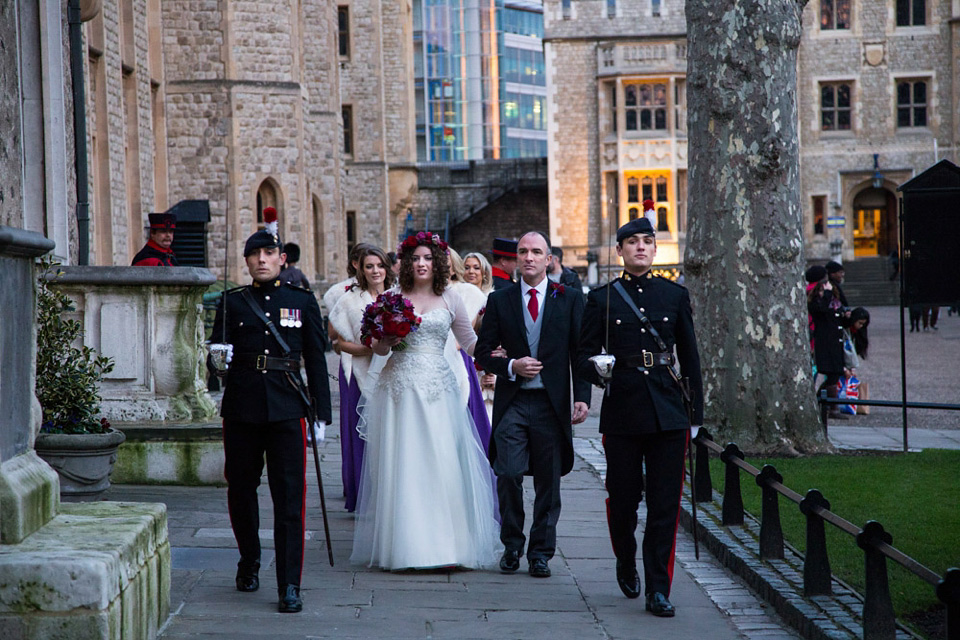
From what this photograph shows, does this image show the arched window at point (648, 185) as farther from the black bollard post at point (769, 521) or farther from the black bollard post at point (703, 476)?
the black bollard post at point (769, 521)

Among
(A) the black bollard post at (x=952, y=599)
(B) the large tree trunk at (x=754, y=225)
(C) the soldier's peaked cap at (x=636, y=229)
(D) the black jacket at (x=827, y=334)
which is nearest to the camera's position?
(A) the black bollard post at (x=952, y=599)

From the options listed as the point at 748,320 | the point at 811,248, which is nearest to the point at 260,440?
the point at 748,320

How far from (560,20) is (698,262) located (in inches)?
1612

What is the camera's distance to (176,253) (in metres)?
18.0

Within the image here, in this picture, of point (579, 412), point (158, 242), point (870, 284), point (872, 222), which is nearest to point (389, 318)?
point (579, 412)

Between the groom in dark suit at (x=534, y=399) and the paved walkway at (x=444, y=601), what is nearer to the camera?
the paved walkway at (x=444, y=601)

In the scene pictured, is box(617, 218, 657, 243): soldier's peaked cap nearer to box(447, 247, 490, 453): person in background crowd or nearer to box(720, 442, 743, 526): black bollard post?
box(447, 247, 490, 453): person in background crowd

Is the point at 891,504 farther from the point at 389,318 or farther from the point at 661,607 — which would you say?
the point at 389,318

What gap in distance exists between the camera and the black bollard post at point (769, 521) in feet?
24.1

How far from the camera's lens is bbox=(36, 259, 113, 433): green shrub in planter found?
326 inches

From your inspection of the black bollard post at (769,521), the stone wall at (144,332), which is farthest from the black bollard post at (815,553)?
the stone wall at (144,332)

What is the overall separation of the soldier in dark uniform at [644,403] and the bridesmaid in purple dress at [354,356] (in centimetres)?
244

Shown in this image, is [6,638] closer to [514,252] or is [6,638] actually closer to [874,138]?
[514,252]

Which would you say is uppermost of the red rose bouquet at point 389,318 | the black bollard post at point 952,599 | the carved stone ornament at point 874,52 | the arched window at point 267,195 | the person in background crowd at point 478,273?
the carved stone ornament at point 874,52
